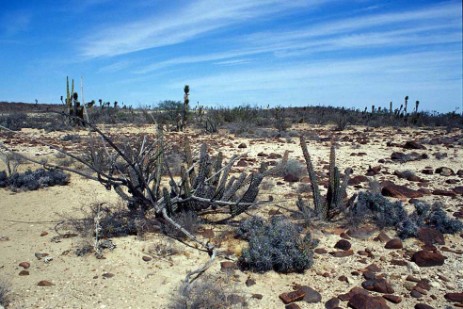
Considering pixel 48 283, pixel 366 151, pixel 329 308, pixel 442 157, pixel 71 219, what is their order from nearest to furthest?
1. pixel 329 308
2. pixel 48 283
3. pixel 71 219
4. pixel 442 157
5. pixel 366 151

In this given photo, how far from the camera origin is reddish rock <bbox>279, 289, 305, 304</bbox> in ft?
12.6

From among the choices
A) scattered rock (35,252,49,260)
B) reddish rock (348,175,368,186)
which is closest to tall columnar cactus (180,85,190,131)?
reddish rock (348,175,368,186)

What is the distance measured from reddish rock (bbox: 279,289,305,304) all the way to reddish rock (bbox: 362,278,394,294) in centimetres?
68

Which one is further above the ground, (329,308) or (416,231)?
(416,231)

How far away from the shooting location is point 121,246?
4.92 meters

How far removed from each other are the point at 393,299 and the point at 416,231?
5.55ft

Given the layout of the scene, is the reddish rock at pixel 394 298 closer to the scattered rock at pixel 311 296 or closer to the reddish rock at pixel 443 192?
the scattered rock at pixel 311 296

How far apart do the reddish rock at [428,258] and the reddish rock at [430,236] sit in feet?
1.63

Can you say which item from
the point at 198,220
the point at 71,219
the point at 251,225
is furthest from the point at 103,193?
the point at 251,225

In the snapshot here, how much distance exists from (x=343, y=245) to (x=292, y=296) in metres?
1.35

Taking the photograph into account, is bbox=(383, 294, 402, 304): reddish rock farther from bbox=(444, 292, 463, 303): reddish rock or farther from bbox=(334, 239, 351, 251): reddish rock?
bbox=(334, 239, 351, 251): reddish rock

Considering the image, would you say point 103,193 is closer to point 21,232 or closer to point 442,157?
point 21,232

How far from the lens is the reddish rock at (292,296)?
12.6 feet

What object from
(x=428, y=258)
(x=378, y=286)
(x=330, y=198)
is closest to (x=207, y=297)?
(x=378, y=286)
